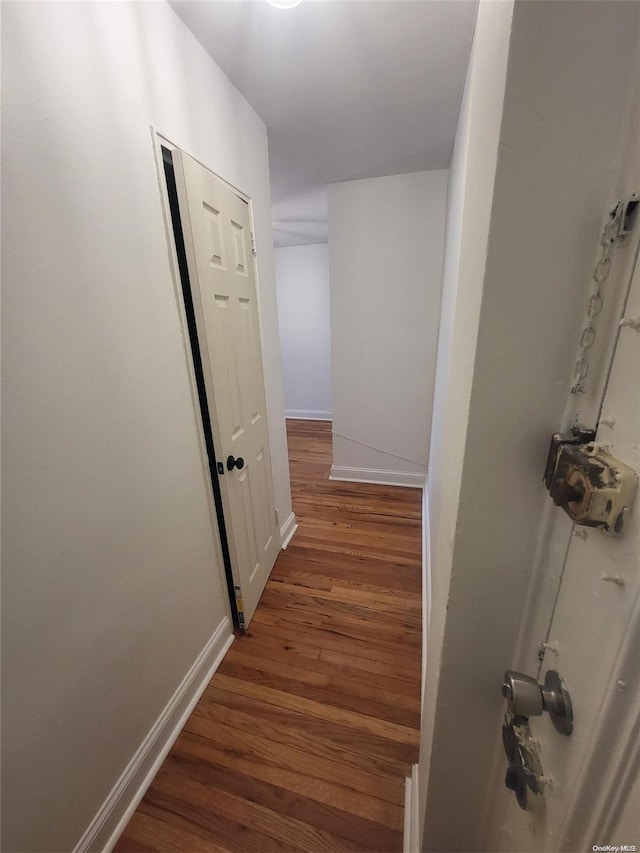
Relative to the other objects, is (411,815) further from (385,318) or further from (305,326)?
(305,326)

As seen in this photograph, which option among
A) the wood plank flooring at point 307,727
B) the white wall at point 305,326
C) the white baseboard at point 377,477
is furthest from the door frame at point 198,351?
the white wall at point 305,326

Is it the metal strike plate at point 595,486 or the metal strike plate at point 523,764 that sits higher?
the metal strike plate at point 595,486

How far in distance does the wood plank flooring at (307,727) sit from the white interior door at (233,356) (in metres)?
0.28

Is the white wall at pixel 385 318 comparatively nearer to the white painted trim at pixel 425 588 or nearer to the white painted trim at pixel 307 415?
the white painted trim at pixel 425 588

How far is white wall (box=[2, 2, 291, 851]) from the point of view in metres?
0.68

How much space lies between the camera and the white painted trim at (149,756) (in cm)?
92

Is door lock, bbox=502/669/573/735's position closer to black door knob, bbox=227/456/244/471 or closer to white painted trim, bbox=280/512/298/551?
black door knob, bbox=227/456/244/471

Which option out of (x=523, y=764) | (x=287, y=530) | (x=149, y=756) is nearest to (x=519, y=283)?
(x=523, y=764)

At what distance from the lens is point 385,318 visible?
2.57 m

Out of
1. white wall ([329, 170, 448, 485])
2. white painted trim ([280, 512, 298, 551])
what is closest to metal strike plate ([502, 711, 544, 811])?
white painted trim ([280, 512, 298, 551])

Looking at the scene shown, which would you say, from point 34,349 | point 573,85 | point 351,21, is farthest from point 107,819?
point 351,21

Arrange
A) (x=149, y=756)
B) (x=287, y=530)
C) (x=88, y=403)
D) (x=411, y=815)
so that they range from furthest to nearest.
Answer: (x=287, y=530) → (x=149, y=756) → (x=411, y=815) → (x=88, y=403)

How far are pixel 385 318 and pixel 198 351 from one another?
1.75m

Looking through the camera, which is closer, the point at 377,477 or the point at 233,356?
the point at 233,356
